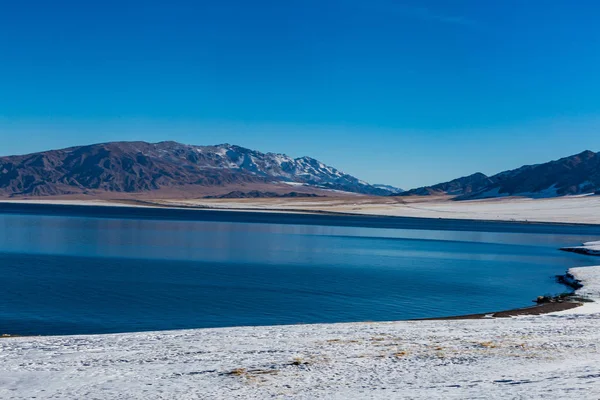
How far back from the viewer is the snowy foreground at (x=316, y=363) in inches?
474

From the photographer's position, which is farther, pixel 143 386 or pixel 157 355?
pixel 157 355

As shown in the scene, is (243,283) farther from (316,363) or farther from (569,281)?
(316,363)

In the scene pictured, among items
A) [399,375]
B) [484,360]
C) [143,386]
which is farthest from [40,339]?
[484,360]

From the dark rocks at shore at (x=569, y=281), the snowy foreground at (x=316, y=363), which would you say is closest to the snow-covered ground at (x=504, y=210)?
the dark rocks at shore at (x=569, y=281)

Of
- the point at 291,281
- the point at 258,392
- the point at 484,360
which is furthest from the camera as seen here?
the point at 291,281

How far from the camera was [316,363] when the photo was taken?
47.3 feet

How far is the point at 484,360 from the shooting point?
47.8 ft

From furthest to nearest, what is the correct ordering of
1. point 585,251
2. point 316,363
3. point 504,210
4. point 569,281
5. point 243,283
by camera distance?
point 504,210 → point 585,251 → point 569,281 → point 243,283 → point 316,363

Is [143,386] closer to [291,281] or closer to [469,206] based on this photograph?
[291,281]

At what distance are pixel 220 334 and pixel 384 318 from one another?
30.6 ft

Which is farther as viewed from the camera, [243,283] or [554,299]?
[243,283]

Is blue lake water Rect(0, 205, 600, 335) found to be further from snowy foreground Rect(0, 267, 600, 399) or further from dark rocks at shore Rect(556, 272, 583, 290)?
snowy foreground Rect(0, 267, 600, 399)

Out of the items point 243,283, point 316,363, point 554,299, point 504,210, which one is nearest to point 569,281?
point 554,299

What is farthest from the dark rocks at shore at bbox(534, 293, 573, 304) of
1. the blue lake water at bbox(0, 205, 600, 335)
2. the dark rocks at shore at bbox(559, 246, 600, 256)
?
Result: the dark rocks at shore at bbox(559, 246, 600, 256)
